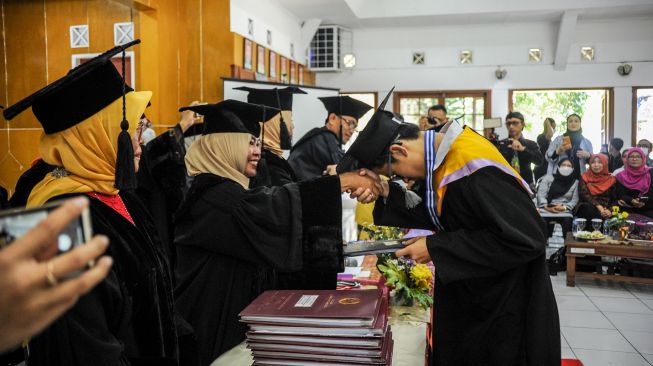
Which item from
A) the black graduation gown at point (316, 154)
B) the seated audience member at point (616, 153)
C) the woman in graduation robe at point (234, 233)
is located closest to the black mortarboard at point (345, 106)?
the black graduation gown at point (316, 154)

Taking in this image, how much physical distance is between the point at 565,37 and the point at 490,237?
1027 cm

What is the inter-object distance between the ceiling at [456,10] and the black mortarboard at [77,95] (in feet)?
27.1

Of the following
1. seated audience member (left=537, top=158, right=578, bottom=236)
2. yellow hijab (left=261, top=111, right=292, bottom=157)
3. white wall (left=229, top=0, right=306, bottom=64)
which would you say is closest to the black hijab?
seated audience member (left=537, top=158, right=578, bottom=236)

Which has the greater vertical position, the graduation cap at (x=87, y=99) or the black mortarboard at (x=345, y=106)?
the black mortarboard at (x=345, y=106)

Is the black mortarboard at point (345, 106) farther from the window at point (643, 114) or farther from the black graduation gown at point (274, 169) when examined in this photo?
the window at point (643, 114)

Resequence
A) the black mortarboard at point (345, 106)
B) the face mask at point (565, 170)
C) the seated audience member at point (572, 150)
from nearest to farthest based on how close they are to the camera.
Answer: the black mortarboard at point (345, 106) → the face mask at point (565, 170) → the seated audience member at point (572, 150)

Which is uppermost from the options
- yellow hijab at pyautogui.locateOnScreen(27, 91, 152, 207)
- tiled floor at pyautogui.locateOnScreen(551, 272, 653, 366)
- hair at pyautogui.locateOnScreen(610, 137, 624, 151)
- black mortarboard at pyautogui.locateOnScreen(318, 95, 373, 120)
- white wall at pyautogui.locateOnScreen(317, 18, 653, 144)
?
white wall at pyautogui.locateOnScreen(317, 18, 653, 144)

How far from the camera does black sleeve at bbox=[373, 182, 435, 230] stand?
2160 mm

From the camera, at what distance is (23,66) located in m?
6.02

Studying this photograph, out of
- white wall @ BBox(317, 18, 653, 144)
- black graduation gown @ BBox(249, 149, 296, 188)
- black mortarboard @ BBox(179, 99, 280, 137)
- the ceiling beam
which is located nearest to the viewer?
black mortarboard @ BBox(179, 99, 280, 137)

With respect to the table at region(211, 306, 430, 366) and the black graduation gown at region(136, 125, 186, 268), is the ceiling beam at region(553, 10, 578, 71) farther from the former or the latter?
the table at region(211, 306, 430, 366)

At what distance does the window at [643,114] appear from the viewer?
11.0 meters

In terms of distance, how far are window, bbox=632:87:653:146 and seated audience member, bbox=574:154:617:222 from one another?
4.33m

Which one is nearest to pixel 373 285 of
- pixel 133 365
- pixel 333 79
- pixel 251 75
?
pixel 133 365
